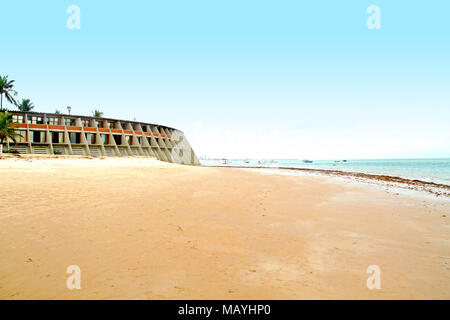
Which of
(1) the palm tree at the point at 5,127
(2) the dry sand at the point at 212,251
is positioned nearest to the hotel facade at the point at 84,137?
(1) the palm tree at the point at 5,127

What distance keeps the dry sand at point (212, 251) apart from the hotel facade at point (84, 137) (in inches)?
1495

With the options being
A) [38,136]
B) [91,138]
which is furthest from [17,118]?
[91,138]

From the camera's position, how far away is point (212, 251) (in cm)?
465

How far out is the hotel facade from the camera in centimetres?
3984

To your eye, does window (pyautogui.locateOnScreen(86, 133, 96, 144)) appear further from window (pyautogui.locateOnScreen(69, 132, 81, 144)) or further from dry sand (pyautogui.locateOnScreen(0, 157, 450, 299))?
dry sand (pyautogui.locateOnScreen(0, 157, 450, 299))

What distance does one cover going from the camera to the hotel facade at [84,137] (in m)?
39.8

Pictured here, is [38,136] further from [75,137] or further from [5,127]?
[5,127]

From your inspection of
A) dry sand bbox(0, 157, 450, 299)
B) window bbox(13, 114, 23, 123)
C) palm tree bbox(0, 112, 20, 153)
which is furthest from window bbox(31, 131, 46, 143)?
dry sand bbox(0, 157, 450, 299)

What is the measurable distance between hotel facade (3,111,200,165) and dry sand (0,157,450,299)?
3797 centimetres
